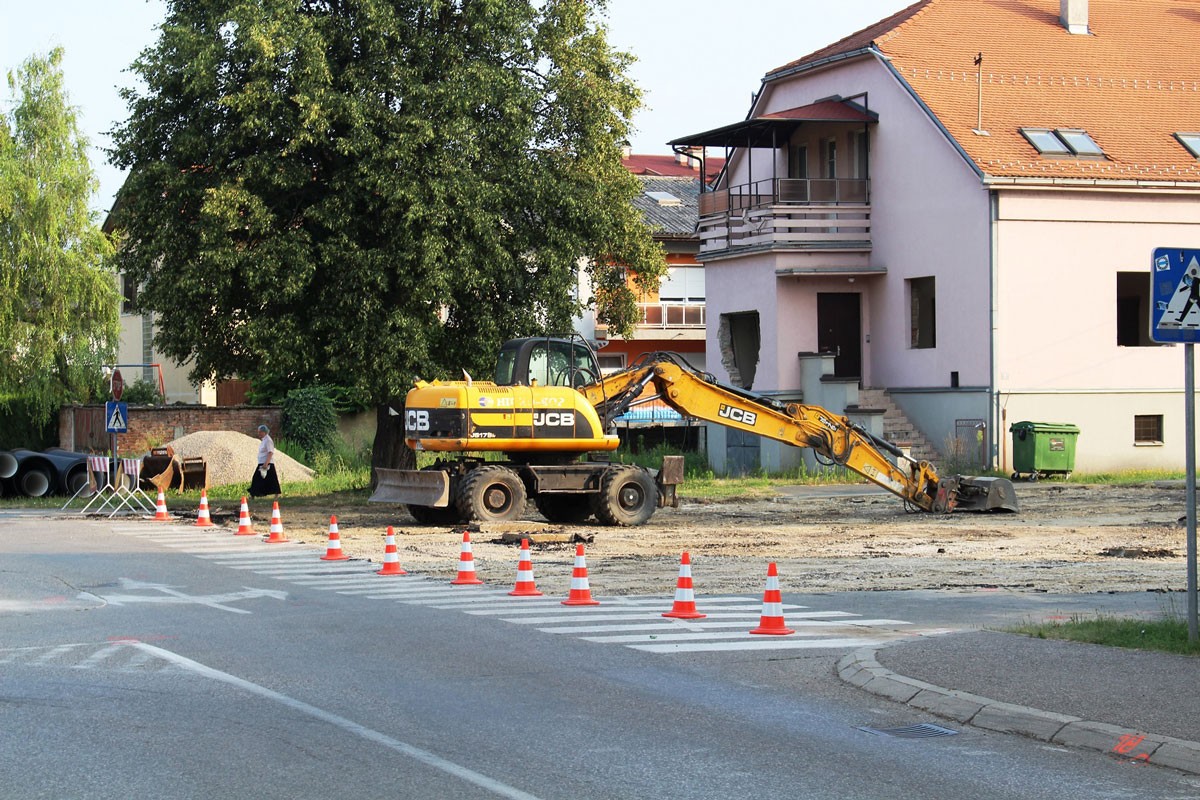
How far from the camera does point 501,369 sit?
25312mm

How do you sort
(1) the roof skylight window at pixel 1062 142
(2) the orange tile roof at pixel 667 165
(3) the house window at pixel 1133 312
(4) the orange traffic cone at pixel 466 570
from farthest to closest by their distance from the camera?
(2) the orange tile roof at pixel 667 165
(3) the house window at pixel 1133 312
(1) the roof skylight window at pixel 1062 142
(4) the orange traffic cone at pixel 466 570

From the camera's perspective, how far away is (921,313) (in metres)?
38.4

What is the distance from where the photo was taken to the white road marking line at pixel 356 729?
7.70 meters

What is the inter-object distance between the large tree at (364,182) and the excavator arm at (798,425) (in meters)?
4.50

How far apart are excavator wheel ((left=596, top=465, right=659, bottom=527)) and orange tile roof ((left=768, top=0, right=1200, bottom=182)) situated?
46.8 feet

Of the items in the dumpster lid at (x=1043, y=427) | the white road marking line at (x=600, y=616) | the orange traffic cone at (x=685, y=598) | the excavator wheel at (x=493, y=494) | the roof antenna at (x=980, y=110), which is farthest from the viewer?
the roof antenna at (x=980, y=110)

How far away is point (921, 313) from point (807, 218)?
11.9ft

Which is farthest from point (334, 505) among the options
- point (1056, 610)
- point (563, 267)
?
point (1056, 610)

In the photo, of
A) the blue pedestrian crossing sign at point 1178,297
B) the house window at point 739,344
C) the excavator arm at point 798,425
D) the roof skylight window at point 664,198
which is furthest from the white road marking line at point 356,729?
the roof skylight window at point 664,198

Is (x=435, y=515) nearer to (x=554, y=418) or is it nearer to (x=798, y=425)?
(x=554, y=418)

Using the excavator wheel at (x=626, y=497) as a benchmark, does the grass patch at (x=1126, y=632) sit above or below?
below

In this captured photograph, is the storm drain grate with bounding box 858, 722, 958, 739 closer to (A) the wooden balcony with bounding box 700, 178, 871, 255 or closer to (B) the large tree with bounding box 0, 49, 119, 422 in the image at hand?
(A) the wooden balcony with bounding box 700, 178, 871, 255

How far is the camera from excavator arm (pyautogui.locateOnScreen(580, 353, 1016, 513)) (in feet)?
83.9

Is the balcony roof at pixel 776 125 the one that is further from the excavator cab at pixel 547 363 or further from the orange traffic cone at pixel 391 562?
the orange traffic cone at pixel 391 562
